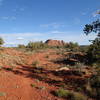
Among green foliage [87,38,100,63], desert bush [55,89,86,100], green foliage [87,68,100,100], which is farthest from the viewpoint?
green foliage [87,38,100,63]

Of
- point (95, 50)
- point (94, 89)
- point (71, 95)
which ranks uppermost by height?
point (95, 50)

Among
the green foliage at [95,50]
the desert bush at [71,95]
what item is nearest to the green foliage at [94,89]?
the desert bush at [71,95]

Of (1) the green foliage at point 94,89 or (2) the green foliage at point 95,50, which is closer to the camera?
(1) the green foliage at point 94,89

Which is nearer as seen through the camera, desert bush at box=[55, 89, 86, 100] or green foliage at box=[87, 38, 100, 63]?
desert bush at box=[55, 89, 86, 100]

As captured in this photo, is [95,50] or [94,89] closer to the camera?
[94,89]

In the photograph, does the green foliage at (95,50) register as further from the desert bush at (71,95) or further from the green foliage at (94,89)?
the desert bush at (71,95)

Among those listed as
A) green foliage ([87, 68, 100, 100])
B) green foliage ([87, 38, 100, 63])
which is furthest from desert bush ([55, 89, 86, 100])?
green foliage ([87, 38, 100, 63])

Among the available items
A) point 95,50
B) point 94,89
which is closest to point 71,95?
point 94,89

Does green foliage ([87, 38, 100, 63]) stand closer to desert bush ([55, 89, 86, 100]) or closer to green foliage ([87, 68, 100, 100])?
green foliage ([87, 68, 100, 100])

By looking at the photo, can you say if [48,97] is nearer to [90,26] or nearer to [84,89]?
[84,89]

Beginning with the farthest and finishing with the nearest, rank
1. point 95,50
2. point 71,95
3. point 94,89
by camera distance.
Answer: point 95,50 < point 94,89 < point 71,95

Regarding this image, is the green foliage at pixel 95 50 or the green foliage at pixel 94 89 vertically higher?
the green foliage at pixel 95 50

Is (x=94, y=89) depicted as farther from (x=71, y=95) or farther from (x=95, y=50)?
(x=95, y=50)

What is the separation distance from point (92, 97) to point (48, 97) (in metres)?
2.80
